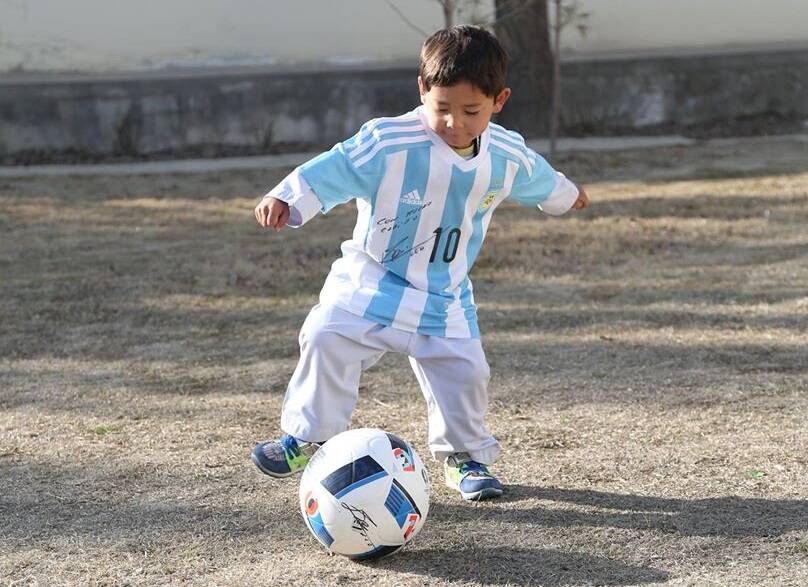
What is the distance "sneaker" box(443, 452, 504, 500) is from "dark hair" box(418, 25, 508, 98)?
→ 1.05m

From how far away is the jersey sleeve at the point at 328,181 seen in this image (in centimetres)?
330

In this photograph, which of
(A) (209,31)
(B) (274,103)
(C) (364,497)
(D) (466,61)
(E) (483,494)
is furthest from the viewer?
(A) (209,31)

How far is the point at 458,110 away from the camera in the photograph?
3275mm

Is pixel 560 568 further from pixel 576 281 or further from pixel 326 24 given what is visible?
pixel 326 24

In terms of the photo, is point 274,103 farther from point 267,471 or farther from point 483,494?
point 483,494

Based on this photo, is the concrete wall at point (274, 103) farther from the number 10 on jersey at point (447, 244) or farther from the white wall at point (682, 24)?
the number 10 on jersey at point (447, 244)

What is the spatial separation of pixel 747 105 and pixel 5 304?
6800 millimetres

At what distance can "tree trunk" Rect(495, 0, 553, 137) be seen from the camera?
32.6 ft

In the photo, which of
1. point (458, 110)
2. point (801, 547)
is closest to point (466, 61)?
point (458, 110)

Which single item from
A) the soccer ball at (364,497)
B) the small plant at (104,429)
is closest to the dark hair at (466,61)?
the soccer ball at (364,497)

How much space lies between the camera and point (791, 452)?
153 inches

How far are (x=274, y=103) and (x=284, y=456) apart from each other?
657 cm
